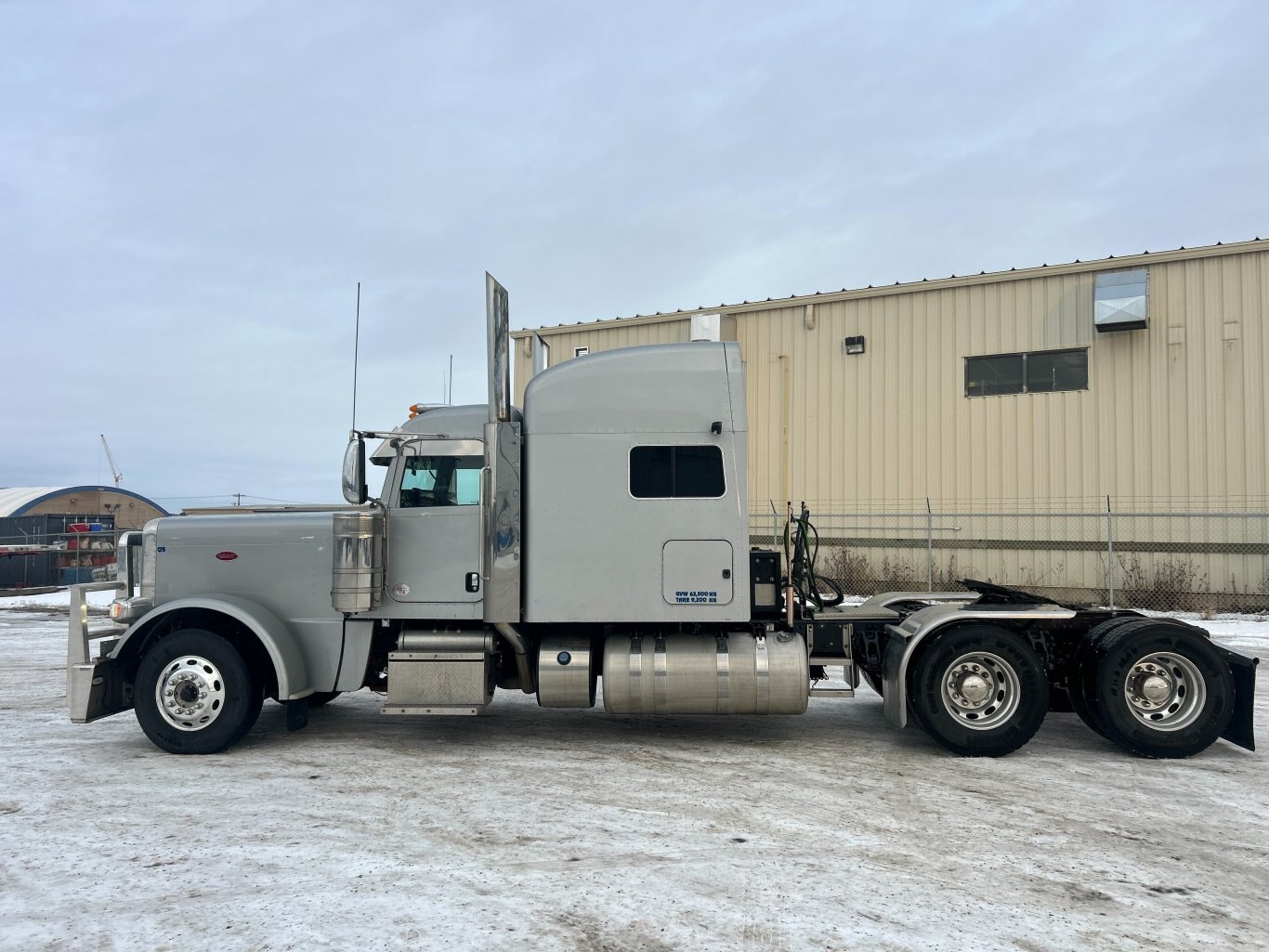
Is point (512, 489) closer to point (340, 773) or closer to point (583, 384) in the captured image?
point (583, 384)

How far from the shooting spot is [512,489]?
679 centimetres

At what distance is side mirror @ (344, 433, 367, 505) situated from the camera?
670 cm

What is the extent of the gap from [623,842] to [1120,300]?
15.0 meters

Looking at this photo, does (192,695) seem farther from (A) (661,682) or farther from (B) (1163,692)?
(B) (1163,692)

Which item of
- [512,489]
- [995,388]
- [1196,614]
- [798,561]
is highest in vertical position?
[995,388]

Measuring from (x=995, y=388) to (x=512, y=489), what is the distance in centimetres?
1309

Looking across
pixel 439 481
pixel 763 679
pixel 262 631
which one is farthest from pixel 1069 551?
pixel 262 631

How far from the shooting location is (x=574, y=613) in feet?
22.1

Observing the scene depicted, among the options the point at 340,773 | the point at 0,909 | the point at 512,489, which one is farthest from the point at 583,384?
the point at 0,909

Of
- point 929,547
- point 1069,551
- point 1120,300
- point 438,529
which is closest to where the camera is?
point 438,529

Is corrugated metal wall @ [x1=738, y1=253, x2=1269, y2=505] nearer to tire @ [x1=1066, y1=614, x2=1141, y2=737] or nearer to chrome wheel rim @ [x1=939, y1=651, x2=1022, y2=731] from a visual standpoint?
tire @ [x1=1066, y1=614, x2=1141, y2=737]

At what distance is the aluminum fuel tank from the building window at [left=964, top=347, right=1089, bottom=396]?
Result: 473 inches

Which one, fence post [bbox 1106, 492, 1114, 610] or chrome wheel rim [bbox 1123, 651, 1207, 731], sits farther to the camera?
fence post [bbox 1106, 492, 1114, 610]

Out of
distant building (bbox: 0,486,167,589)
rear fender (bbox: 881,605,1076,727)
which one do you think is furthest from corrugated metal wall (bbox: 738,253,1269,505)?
distant building (bbox: 0,486,167,589)
